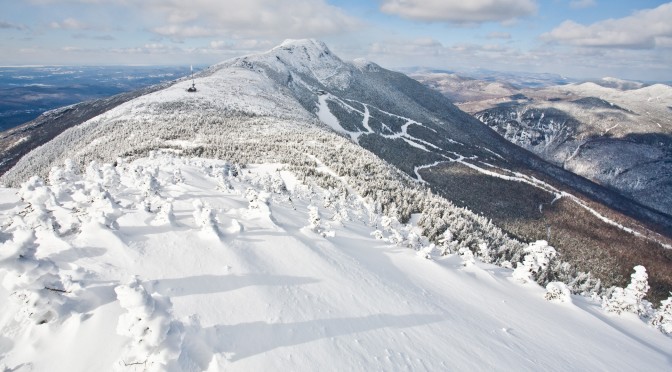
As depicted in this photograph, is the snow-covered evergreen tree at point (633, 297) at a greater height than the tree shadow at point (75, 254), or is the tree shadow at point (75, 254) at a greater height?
the tree shadow at point (75, 254)

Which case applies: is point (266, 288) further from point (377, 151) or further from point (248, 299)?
point (377, 151)

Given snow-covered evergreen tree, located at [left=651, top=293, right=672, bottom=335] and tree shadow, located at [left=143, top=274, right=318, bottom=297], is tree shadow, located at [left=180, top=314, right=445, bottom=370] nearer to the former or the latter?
tree shadow, located at [left=143, top=274, right=318, bottom=297]

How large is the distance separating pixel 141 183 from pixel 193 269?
772 cm

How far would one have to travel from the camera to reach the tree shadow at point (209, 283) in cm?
716

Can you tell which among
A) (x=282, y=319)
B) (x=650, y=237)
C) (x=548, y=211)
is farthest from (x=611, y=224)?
(x=282, y=319)

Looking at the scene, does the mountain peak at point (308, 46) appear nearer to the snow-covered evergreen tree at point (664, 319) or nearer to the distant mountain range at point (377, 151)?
the distant mountain range at point (377, 151)

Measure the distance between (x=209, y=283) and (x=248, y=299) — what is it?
1024mm

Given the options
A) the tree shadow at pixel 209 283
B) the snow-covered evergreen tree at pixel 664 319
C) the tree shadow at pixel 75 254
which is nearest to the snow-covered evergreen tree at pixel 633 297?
the snow-covered evergreen tree at pixel 664 319

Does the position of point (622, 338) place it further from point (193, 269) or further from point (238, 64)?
point (238, 64)

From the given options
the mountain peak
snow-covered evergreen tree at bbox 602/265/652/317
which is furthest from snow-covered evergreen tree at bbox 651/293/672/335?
the mountain peak

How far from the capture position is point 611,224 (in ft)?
204

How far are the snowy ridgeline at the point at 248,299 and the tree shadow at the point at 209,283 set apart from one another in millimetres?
41

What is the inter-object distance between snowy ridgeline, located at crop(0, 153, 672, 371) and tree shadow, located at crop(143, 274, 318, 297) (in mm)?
41

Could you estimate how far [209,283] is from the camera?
7.67m
